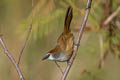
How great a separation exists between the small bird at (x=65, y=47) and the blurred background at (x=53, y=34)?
0.93 metres

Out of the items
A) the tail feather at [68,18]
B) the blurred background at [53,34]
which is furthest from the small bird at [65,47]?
the blurred background at [53,34]

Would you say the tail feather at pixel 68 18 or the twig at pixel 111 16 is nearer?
the tail feather at pixel 68 18

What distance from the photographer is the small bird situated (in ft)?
9.56

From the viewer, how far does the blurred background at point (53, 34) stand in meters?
4.10

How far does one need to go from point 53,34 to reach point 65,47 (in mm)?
2207

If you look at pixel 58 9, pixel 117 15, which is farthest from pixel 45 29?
pixel 117 15

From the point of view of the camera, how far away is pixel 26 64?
4.82 meters

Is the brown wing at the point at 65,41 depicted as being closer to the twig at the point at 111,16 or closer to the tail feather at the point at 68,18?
the tail feather at the point at 68,18

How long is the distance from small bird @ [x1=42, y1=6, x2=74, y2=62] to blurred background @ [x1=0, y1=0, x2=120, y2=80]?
36.6 inches

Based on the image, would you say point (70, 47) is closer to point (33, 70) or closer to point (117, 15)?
point (117, 15)

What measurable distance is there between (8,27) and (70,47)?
2.21 meters

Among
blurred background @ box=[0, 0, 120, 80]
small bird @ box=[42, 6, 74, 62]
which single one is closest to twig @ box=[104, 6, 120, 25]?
blurred background @ box=[0, 0, 120, 80]

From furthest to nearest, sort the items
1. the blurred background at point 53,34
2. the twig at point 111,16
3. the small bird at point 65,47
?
the blurred background at point 53,34 < the twig at point 111,16 < the small bird at point 65,47

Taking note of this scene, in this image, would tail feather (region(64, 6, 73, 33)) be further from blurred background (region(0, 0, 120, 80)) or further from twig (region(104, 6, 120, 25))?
twig (region(104, 6, 120, 25))
